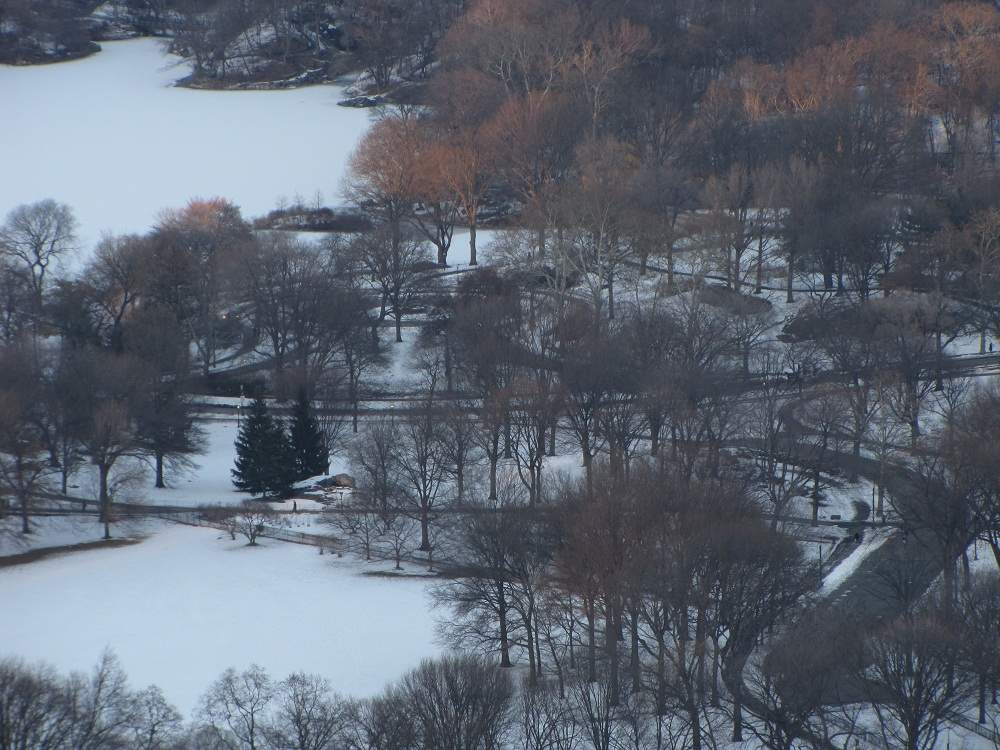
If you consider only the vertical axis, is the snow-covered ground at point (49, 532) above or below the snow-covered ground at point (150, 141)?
below

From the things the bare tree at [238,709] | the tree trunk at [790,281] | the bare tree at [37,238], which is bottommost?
the bare tree at [238,709]

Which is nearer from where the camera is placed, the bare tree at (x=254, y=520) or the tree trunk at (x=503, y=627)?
the tree trunk at (x=503, y=627)

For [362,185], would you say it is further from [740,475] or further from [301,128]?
[740,475]

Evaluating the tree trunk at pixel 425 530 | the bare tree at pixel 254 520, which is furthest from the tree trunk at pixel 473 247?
the tree trunk at pixel 425 530

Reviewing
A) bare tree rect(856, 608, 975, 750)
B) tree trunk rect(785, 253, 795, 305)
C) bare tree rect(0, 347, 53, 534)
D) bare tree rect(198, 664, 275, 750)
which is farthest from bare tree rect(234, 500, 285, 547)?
tree trunk rect(785, 253, 795, 305)

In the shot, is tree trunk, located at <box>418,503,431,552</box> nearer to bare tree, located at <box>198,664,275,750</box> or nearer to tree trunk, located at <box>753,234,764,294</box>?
bare tree, located at <box>198,664,275,750</box>

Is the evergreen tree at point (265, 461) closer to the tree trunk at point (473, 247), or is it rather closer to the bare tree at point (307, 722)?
the bare tree at point (307, 722)

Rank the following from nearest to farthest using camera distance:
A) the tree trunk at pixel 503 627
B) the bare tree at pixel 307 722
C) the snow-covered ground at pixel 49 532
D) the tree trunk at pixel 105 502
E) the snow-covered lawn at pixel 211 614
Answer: the bare tree at pixel 307 722 → the tree trunk at pixel 503 627 → the snow-covered lawn at pixel 211 614 → the snow-covered ground at pixel 49 532 → the tree trunk at pixel 105 502
